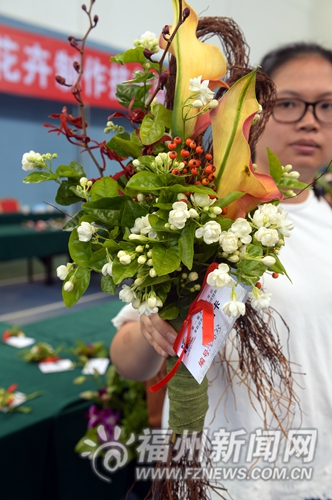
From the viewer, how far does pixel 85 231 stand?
0.53 meters

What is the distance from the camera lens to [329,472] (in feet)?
2.83

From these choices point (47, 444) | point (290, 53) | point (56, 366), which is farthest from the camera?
point (56, 366)

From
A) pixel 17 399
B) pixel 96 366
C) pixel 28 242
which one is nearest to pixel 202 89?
pixel 17 399

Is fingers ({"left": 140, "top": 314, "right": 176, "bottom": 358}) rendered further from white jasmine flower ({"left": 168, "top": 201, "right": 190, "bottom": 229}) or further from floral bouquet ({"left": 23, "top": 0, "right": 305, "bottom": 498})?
white jasmine flower ({"left": 168, "top": 201, "right": 190, "bottom": 229})

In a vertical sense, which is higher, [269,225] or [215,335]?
[269,225]

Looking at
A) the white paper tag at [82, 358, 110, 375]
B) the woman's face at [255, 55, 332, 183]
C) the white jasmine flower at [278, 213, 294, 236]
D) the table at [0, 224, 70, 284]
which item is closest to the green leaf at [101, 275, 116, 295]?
the white jasmine flower at [278, 213, 294, 236]

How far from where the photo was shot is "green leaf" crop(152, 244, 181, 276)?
0.49 meters

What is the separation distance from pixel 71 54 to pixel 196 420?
4.72 metres

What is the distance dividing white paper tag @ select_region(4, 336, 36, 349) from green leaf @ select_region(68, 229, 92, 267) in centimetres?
116

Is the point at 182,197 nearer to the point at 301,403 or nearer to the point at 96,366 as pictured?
the point at 301,403

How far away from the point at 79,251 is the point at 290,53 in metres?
0.70

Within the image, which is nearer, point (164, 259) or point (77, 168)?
point (164, 259)

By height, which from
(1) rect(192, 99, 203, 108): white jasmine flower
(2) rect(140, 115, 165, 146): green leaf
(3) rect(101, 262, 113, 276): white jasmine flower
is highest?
(1) rect(192, 99, 203, 108): white jasmine flower

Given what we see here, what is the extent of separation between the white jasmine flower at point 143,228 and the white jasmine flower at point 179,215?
1.7 inches
